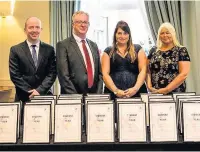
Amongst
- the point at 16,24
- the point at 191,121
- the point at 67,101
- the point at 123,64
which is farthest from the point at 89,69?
the point at 16,24

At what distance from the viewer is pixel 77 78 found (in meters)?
2.34

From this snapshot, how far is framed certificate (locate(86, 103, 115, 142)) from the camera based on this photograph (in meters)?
1.22

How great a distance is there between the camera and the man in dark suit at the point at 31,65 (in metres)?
2.40

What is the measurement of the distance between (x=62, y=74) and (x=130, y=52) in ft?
1.91

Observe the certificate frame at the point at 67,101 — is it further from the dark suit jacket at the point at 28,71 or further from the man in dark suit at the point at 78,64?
the dark suit jacket at the point at 28,71

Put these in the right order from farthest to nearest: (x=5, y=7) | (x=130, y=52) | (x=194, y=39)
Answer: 1. (x=5, y=7)
2. (x=194, y=39)
3. (x=130, y=52)

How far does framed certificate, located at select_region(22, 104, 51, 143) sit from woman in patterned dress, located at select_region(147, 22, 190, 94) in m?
1.29

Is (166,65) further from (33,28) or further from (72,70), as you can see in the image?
(33,28)

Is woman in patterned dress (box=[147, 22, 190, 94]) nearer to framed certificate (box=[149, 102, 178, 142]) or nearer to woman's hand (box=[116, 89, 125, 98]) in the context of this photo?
woman's hand (box=[116, 89, 125, 98])

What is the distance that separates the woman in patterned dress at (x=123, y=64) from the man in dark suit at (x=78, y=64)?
0.48 ft

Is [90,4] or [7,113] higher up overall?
[90,4]

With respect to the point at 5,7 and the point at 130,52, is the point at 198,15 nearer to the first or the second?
the point at 130,52

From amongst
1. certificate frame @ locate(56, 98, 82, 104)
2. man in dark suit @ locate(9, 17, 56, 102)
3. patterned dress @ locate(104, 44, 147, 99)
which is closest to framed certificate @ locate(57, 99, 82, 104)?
certificate frame @ locate(56, 98, 82, 104)

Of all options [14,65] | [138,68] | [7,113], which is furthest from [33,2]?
[7,113]
